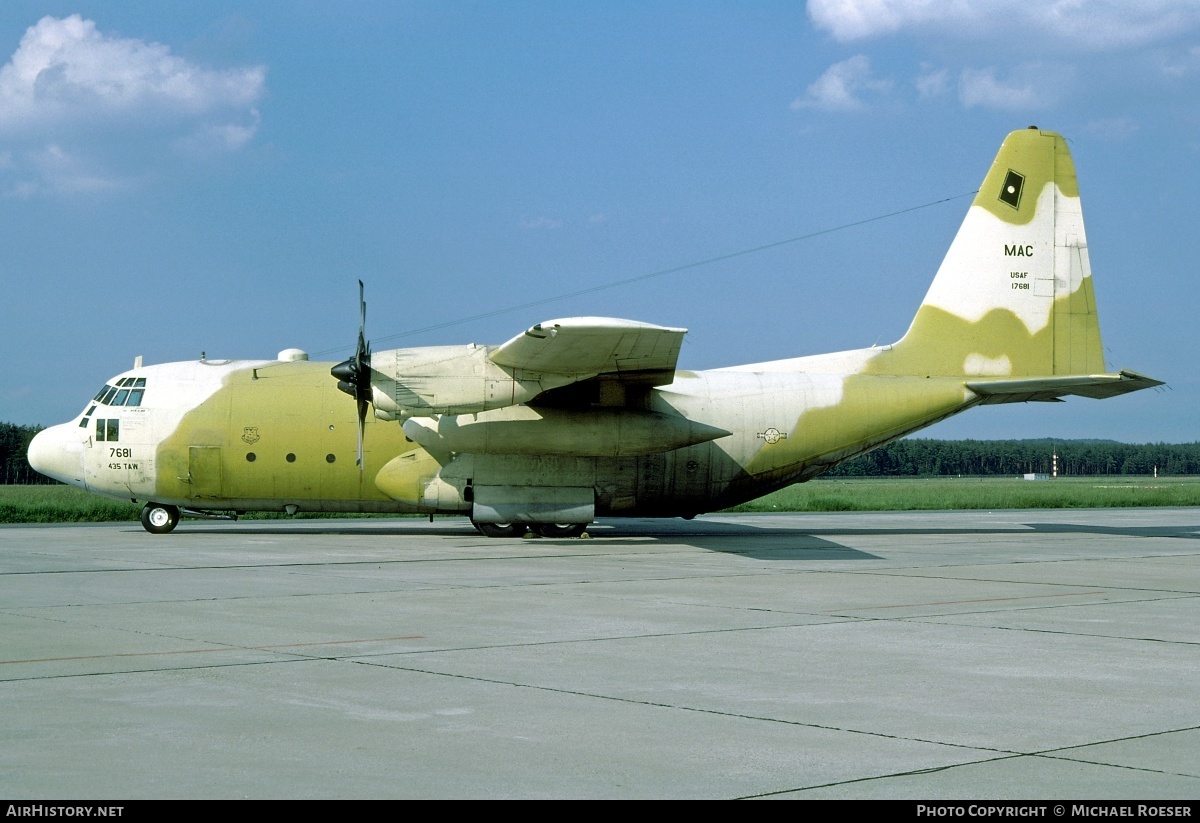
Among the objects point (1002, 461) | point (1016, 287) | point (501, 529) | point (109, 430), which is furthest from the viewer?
point (1002, 461)

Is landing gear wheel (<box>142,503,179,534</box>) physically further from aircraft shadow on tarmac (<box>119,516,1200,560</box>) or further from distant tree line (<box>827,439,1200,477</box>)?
distant tree line (<box>827,439,1200,477</box>)

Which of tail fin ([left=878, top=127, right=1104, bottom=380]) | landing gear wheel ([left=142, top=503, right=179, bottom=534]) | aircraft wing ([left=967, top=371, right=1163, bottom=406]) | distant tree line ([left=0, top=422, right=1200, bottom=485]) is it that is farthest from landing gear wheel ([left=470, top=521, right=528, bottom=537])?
distant tree line ([left=0, top=422, right=1200, bottom=485])

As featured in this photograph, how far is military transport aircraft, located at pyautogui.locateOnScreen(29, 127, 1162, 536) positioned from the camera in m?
22.6

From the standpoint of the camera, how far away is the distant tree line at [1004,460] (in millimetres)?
168500

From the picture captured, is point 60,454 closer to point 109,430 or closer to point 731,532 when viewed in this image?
point 109,430

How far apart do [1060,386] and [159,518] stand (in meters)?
19.5

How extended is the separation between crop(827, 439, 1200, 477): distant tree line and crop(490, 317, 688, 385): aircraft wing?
466ft

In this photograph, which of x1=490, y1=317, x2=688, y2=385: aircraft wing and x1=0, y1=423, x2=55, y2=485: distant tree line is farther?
x1=0, y1=423, x2=55, y2=485: distant tree line

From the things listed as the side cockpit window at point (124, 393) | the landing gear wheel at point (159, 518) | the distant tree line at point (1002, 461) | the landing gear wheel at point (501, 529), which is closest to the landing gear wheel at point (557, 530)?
the landing gear wheel at point (501, 529)

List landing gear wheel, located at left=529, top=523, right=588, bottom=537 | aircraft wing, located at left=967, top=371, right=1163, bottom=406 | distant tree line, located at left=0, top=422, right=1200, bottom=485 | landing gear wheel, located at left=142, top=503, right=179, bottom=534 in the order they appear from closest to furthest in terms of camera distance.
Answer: aircraft wing, located at left=967, top=371, right=1163, bottom=406, landing gear wheel, located at left=529, top=523, right=588, bottom=537, landing gear wheel, located at left=142, top=503, right=179, bottom=534, distant tree line, located at left=0, top=422, right=1200, bottom=485

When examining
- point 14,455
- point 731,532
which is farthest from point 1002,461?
point 731,532

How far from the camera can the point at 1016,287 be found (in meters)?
25.4

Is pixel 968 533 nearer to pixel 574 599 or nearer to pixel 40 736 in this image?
pixel 574 599

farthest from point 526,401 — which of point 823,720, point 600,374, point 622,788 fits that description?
point 622,788
